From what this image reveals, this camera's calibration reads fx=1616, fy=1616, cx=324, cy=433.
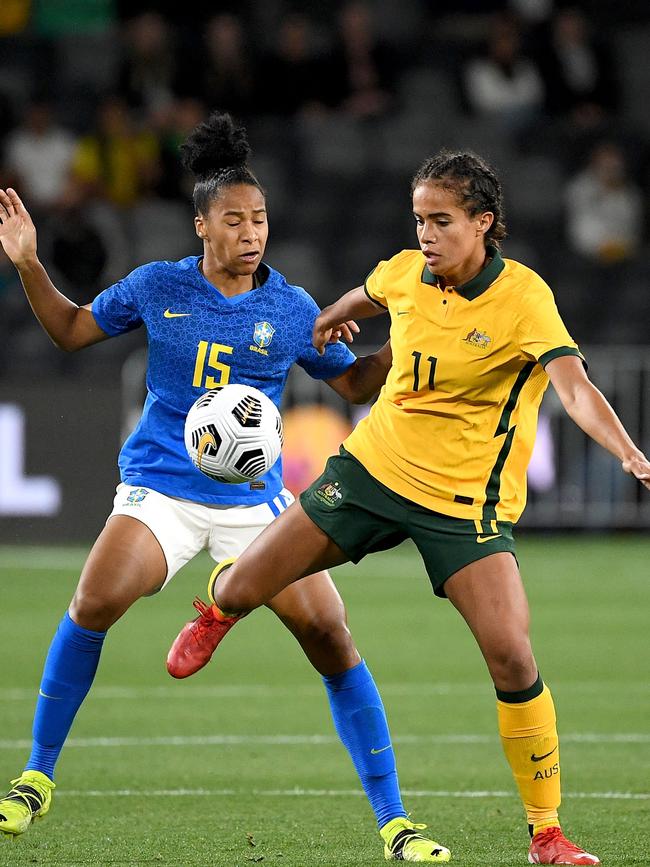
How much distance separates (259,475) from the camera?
5.60 meters

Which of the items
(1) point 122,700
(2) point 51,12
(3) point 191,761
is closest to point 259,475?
(3) point 191,761

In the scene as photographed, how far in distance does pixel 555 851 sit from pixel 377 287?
1.89 meters

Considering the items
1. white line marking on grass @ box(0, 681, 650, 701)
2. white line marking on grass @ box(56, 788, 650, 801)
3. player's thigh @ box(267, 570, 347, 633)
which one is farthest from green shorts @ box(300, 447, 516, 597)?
white line marking on grass @ box(0, 681, 650, 701)

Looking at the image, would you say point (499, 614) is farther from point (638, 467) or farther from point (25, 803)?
point (25, 803)

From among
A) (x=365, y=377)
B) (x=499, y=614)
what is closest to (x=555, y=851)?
(x=499, y=614)

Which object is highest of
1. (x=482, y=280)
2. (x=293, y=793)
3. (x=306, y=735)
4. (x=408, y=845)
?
(x=482, y=280)

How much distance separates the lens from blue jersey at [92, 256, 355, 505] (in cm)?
566

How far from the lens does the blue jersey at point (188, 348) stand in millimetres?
5660

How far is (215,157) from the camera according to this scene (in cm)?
575

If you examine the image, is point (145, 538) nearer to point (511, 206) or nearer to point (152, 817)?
point (152, 817)

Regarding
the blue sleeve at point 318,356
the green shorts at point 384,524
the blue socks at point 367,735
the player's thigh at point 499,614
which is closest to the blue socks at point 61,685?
the blue socks at point 367,735

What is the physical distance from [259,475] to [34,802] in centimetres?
133

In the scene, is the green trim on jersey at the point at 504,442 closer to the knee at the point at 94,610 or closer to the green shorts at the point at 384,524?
the green shorts at the point at 384,524

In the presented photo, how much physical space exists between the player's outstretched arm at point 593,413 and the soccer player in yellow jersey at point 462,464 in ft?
Answer: 0.05
